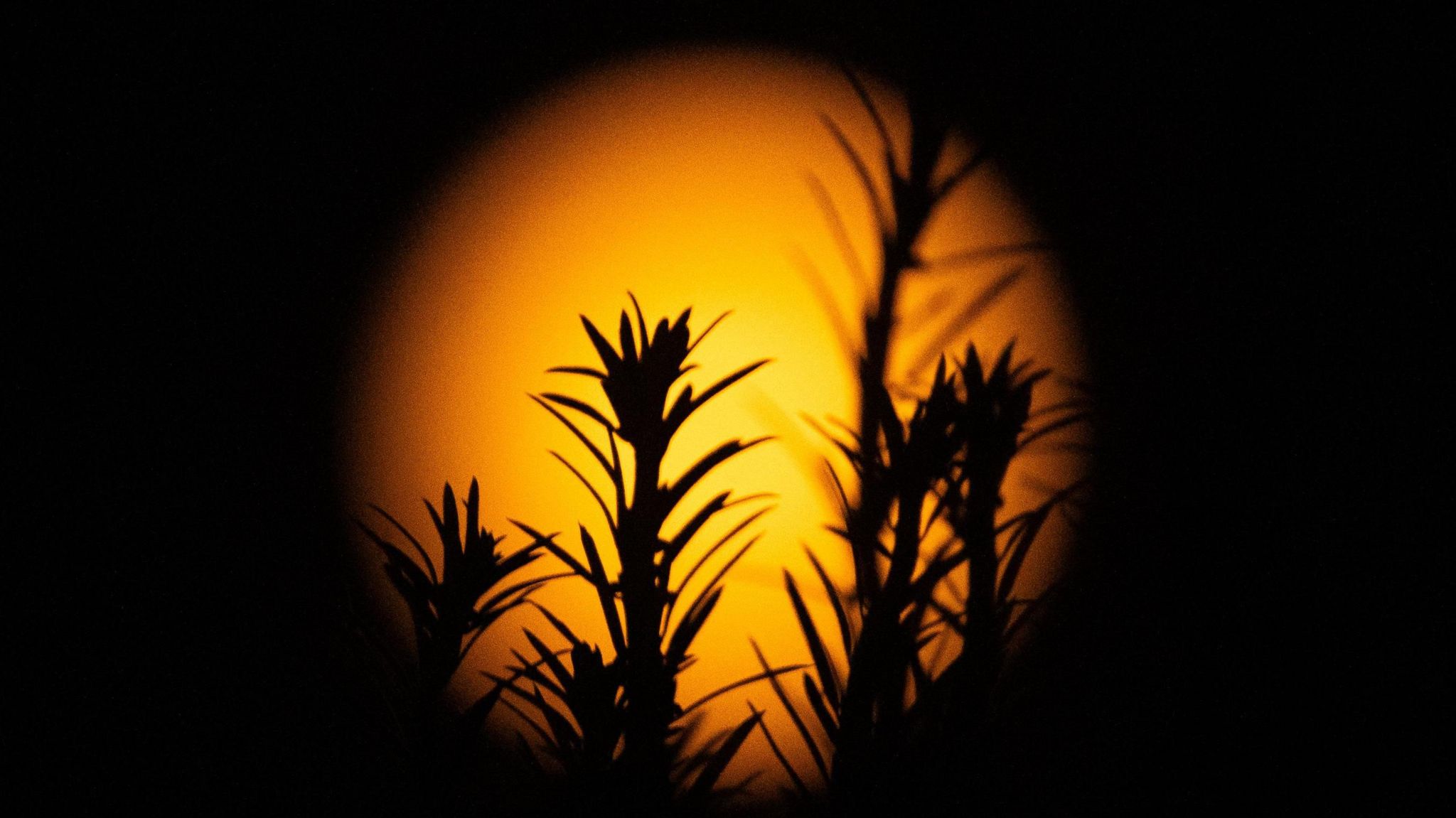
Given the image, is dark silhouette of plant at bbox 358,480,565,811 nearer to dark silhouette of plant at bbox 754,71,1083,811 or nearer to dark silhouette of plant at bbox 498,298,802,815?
dark silhouette of plant at bbox 498,298,802,815

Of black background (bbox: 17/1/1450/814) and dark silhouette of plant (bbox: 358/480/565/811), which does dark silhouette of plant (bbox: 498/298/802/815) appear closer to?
dark silhouette of plant (bbox: 358/480/565/811)

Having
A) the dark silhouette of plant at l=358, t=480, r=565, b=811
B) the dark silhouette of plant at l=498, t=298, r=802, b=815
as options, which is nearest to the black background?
the dark silhouette of plant at l=358, t=480, r=565, b=811

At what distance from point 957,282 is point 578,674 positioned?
32.3 inches

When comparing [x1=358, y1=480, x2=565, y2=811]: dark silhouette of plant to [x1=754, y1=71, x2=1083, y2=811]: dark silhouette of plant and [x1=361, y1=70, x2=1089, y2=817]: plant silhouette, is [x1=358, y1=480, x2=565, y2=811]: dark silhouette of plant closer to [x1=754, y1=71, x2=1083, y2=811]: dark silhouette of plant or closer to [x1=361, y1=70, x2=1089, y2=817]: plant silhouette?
[x1=361, y1=70, x2=1089, y2=817]: plant silhouette

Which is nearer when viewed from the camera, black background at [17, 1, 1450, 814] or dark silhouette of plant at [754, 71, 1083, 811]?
dark silhouette of plant at [754, 71, 1083, 811]

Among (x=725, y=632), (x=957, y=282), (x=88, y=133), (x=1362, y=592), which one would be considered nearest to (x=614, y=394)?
(x=725, y=632)

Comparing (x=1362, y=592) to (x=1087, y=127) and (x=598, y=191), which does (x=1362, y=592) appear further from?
(x=598, y=191)

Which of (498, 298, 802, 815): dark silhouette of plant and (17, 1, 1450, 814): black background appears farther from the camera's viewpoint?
(17, 1, 1450, 814): black background

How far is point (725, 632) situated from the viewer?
4.33 feet

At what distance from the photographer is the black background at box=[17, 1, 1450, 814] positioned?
1.23m

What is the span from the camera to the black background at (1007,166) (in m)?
1.23

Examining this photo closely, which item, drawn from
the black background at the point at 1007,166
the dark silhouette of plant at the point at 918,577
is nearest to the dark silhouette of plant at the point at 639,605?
the dark silhouette of plant at the point at 918,577

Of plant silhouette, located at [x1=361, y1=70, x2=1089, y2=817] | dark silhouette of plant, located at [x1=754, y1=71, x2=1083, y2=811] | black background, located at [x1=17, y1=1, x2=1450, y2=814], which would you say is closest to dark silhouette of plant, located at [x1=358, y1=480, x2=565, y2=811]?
plant silhouette, located at [x1=361, y1=70, x2=1089, y2=817]

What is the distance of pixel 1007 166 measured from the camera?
1.29 m
